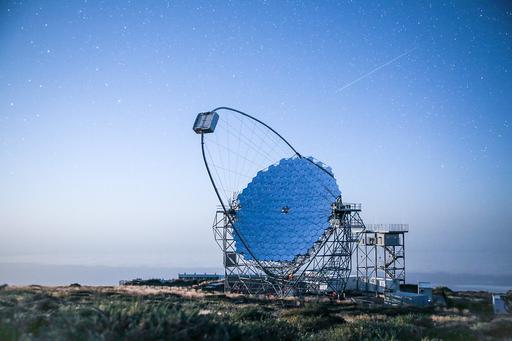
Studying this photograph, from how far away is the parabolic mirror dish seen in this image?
130 ft

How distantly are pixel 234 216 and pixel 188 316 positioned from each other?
111 feet

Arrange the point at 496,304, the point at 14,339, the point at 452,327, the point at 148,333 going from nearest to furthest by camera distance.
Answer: the point at 148,333 < the point at 14,339 < the point at 452,327 < the point at 496,304

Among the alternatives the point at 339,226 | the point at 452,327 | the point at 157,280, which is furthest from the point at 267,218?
the point at 157,280

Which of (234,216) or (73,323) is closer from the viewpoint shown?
(73,323)

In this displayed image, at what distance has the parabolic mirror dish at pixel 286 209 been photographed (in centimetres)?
3956

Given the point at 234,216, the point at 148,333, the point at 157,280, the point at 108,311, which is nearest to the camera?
the point at 148,333

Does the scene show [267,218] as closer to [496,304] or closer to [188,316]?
[496,304]

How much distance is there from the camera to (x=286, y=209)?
41062 millimetres

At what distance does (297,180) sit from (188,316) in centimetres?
3283

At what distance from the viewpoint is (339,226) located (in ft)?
133

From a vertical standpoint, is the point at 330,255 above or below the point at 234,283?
above

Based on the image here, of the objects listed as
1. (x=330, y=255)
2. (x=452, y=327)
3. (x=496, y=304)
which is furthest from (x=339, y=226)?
(x=452, y=327)

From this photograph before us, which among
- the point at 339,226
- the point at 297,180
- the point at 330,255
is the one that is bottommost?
the point at 330,255

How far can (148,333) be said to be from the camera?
840cm
